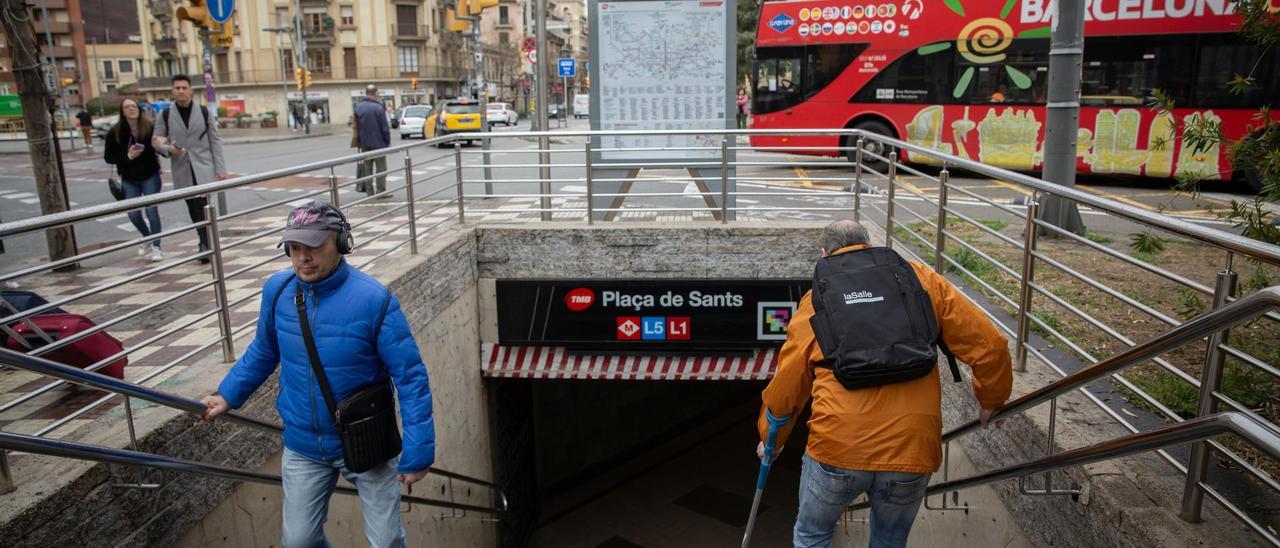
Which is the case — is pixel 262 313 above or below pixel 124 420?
above

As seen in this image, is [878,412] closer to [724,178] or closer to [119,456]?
[119,456]

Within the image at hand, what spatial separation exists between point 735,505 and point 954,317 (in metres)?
8.51

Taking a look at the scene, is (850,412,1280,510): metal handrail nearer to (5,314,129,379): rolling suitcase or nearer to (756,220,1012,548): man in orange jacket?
(756,220,1012,548): man in orange jacket

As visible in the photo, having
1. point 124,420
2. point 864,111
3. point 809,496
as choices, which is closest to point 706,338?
point 809,496

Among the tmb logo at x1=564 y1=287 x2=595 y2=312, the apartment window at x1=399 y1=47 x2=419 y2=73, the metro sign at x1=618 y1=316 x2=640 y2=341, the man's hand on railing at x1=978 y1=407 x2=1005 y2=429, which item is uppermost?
the apartment window at x1=399 y1=47 x2=419 y2=73

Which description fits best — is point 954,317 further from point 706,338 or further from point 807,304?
point 706,338

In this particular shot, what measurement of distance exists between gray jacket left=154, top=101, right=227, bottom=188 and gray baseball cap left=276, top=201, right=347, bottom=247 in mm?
5644

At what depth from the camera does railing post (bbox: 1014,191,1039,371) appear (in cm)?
439

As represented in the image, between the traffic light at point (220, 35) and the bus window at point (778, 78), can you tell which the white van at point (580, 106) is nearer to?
the bus window at point (778, 78)

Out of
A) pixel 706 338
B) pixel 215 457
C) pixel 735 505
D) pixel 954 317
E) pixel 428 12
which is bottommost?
pixel 735 505

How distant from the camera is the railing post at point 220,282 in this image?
176 inches

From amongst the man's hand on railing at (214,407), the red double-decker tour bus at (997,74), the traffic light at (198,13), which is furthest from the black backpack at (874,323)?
the traffic light at (198,13)

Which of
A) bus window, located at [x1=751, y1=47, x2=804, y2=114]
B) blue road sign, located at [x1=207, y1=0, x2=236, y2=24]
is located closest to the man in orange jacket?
blue road sign, located at [x1=207, y1=0, x2=236, y2=24]

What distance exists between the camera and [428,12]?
7262cm
